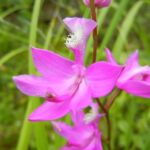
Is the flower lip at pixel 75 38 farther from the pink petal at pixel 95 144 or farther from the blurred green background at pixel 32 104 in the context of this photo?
the blurred green background at pixel 32 104

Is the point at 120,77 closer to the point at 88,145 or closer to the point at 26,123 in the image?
the point at 88,145

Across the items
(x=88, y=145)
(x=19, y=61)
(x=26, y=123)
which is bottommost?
(x=19, y=61)

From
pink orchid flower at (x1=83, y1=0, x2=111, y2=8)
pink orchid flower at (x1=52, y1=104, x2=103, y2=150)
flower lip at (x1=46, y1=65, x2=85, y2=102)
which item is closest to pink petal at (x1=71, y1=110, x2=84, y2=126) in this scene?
pink orchid flower at (x1=52, y1=104, x2=103, y2=150)

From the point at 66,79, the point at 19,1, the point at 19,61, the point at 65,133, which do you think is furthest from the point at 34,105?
the point at 19,61

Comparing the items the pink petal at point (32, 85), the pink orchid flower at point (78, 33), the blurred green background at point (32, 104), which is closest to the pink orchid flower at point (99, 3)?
the pink orchid flower at point (78, 33)

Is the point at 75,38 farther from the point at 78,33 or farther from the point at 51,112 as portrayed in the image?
the point at 51,112

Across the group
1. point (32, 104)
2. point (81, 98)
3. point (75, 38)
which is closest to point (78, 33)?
point (75, 38)

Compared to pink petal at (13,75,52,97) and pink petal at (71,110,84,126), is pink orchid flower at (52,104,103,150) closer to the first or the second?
pink petal at (71,110,84,126)
